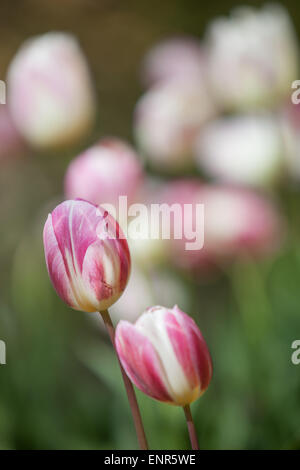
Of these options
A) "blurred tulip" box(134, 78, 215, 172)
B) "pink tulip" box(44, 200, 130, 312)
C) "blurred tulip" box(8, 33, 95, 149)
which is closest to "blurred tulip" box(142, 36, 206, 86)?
"blurred tulip" box(134, 78, 215, 172)

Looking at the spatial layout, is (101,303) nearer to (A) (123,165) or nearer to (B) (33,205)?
(A) (123,165)

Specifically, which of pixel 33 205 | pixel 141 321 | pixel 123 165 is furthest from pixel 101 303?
pixel 33 205

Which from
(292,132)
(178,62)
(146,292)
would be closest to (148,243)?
(146,292)

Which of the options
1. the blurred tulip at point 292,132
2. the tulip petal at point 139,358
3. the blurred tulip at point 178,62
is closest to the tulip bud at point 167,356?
the tulip petal at point 139,358

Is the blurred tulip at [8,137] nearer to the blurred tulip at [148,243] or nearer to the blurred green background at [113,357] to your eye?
the blurred green background at [113,357]

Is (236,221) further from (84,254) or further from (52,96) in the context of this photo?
(84,254)
